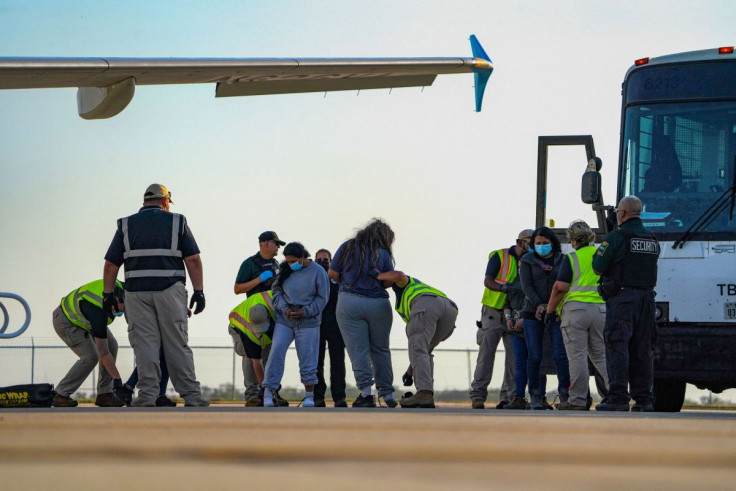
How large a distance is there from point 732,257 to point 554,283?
186 centimetres

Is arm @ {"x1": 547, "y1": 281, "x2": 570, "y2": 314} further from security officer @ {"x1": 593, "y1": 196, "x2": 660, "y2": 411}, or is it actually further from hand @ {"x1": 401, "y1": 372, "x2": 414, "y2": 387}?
hand @ {"x1": 401, "y1": 372, "x2": 414, "y2": 387}

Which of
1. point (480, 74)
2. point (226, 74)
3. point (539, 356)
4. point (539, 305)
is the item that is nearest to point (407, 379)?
point (539, 356)

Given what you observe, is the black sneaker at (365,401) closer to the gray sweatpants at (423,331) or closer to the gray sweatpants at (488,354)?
the gray sweatpants at (423,331)

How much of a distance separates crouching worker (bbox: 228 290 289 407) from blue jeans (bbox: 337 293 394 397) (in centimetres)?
103

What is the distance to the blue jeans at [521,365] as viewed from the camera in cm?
1192

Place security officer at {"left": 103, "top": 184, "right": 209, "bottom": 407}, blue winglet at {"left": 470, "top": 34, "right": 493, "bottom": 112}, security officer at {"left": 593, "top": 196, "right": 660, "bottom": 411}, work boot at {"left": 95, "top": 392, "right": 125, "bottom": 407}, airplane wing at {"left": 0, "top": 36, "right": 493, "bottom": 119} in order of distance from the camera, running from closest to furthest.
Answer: security officer at {"left": 593, "top": 196, "right": 660, "bottom": 411} → security officer at {"left": 103, "top": 184, "right": 209, "bottom": 407} → work boot at {"left": 95, "top": 392, "right": 125, "bottom": 407} → airplane wing at {"left": 0, "top": 36, "right": 493, "bottom": 119} → blue winglet at {"left": 470, "top": 34, "right": 493, "bottom": 112}

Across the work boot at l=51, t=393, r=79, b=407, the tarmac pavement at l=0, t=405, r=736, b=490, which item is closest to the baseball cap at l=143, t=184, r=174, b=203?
the work boot at l=51, t=393, r=79, b=407

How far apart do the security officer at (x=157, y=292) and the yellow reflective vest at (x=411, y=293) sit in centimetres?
187

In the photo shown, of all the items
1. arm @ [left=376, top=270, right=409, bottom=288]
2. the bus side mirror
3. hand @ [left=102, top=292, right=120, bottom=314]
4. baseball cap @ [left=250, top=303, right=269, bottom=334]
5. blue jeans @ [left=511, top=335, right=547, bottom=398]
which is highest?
the bus side mirror

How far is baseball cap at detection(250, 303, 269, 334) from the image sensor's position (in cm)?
1166

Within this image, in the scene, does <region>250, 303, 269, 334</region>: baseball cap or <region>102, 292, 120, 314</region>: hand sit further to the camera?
<region>250, 303, 269, 334</region>: baseball cap

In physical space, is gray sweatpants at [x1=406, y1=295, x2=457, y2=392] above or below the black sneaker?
above

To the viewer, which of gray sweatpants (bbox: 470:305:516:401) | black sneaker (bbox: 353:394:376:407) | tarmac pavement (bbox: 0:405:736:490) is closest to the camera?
tarmac pavement (bbox: 0:405:736:490)

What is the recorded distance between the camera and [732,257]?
11.7 metres
